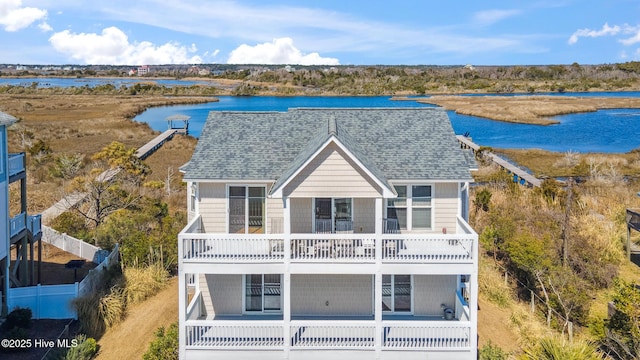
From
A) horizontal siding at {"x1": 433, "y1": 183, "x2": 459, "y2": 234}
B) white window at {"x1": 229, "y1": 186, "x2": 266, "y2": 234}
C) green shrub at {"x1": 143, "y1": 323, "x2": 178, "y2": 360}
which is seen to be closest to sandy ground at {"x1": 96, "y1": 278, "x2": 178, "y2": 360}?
green shrub at {"x1": 143, "y1": 323, "x2": 178, "y2": 360}

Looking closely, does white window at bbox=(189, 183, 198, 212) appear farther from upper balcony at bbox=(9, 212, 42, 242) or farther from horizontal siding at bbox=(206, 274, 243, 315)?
upper balcony at bbox=(9, 212, 42, 242)

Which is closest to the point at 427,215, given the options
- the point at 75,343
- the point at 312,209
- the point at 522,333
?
the point at 312,209

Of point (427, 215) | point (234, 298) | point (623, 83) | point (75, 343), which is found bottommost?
point (75, 343)

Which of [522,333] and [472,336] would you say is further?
[522,333]

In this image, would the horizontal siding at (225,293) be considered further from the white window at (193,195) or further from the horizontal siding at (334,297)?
the white window at (193,195)

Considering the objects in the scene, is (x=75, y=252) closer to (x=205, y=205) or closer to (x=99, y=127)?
(x=205, y=205)

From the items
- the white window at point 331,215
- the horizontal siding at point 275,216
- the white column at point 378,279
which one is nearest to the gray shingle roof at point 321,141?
the horizontal siding at point 275,216

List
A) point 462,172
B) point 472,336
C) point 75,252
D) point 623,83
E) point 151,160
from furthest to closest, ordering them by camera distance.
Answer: point 623,83
point 151,160
point 75,252
point 462,172
point 472,336
